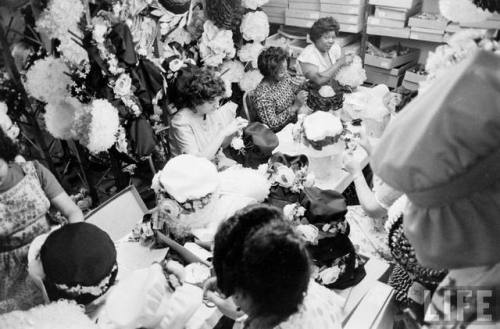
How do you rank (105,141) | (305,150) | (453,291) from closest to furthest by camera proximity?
(453,291), (105,141), (305,150)

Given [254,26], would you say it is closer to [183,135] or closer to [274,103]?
[274,103]

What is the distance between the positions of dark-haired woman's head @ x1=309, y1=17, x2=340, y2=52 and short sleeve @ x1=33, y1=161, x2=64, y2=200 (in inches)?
104

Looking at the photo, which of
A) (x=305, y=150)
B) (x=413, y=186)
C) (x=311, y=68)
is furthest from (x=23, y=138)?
(x=413, y=186)

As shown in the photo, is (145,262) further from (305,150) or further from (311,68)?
(311,68)

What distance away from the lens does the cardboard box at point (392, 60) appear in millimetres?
4344

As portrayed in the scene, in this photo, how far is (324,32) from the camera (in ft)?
11.7

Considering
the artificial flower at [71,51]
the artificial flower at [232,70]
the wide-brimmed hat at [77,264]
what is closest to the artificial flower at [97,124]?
the artificial flower at [71,51]

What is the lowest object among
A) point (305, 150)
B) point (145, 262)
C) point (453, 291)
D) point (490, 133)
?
point (145, 262)

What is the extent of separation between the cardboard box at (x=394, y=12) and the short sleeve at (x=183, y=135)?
102 inches

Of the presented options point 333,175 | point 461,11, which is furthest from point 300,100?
point 461,11

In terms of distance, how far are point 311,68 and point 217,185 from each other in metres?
2.15

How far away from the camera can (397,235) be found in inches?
57.0

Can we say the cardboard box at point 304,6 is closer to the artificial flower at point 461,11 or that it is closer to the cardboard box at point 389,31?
the cardboard box at point 389,31

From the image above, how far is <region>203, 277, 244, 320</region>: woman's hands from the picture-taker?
53.5 inches
